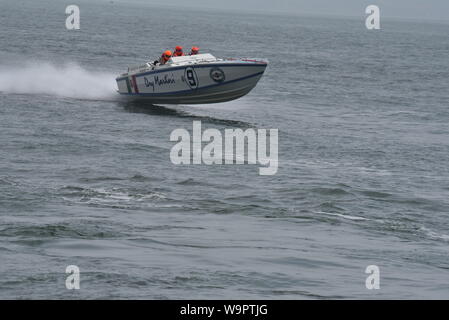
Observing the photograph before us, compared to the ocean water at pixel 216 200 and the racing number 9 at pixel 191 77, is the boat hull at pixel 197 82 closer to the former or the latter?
the racing number 9 at pixel 191 77

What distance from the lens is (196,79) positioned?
3284 cm

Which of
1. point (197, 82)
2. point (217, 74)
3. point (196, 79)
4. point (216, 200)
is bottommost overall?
point (216, 200)

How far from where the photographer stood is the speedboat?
3206cm

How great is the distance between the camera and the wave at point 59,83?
39.4 metres

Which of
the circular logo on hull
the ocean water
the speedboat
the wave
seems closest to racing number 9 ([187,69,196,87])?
the speedboat

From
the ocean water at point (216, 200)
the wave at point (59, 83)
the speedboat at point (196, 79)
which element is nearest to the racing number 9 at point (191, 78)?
the speedboat at point (196, 79)

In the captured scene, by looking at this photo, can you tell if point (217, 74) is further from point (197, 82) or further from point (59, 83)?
point (59, 83)

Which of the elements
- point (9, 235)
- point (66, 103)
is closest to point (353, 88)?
point (66, 103)

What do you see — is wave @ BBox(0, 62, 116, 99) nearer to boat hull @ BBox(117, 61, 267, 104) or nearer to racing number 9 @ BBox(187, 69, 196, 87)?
boat hull @ BBox(117, 61, 267, 104)

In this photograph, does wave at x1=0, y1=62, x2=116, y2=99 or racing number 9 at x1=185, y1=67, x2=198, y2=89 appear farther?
wave at x1=0, y1=62, x2=116, y2=99

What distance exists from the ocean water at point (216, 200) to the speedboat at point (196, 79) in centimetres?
97

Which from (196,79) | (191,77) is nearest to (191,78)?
(191,77)

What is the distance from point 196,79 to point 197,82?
0.17 m

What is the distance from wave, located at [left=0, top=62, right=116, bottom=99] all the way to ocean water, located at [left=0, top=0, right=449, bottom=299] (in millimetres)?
101
